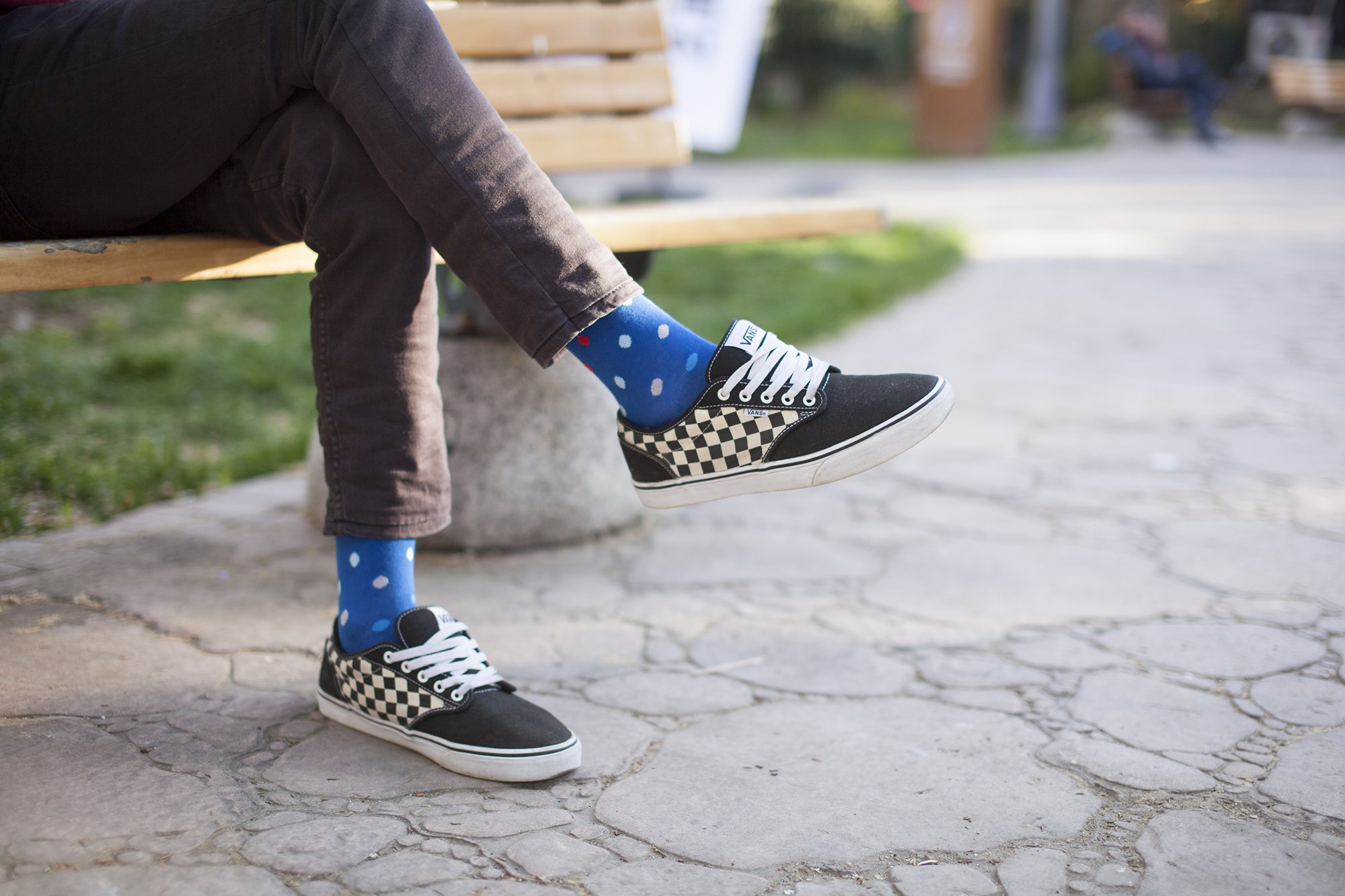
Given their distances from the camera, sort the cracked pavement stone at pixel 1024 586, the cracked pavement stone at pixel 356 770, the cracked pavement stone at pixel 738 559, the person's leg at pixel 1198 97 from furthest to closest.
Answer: the person's leg at pixel 1198 97
the cracked pavement stone at pixel 738 559
the cracked pavement stone at pixel 1024 586
the cracked pavement stone at pixel 356 770

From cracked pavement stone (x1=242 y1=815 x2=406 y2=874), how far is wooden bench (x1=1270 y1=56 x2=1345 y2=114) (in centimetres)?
1460

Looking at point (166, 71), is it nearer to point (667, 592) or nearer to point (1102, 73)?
point (667, 592)

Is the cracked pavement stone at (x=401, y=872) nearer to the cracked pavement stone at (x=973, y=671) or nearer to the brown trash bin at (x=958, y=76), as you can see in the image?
the cracked pavement stone at (x=973, y=671)

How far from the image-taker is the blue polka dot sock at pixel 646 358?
1.47 metres

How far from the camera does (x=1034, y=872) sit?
4.13 feet

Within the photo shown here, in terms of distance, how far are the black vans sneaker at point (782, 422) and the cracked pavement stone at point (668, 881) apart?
471mm

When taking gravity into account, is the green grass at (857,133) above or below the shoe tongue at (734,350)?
above

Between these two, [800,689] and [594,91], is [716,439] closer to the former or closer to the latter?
[800,689]

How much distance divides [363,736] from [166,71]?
2.97 feet

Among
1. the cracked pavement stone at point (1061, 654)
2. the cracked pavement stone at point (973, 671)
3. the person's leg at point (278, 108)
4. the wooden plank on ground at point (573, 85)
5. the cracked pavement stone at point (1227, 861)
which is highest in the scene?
the wooden plank on ground at point (573, 85)

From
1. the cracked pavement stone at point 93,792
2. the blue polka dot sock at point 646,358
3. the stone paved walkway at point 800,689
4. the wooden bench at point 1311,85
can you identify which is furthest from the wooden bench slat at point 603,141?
the wooden bench at point 1311,85

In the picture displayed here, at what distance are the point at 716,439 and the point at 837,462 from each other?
0.16m

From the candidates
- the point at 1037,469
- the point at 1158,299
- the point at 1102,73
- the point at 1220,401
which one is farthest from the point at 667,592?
the point at 1102,73

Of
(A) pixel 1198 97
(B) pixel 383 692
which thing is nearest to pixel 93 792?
(B) pixel 383 692
